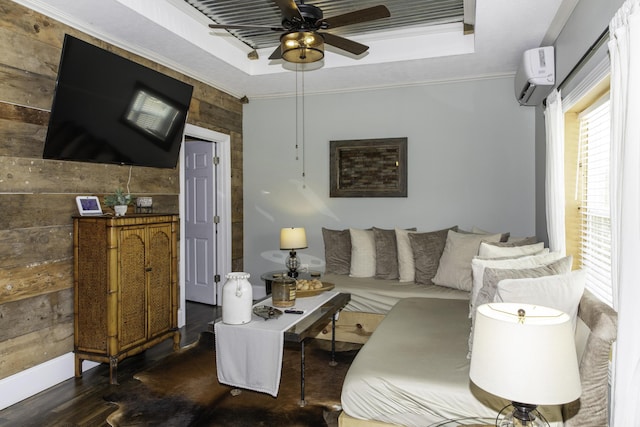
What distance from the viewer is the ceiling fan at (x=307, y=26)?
2.61 meters

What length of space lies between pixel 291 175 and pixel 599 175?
333 cm

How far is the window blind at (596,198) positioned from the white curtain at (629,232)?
3.45ft

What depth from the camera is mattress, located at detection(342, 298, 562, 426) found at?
1.94 metres

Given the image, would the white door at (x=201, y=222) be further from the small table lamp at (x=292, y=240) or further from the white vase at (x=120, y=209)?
the white vase at (x=120, y=209)

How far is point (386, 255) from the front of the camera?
14.7ft

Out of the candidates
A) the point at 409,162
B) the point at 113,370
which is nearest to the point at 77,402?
the point at 113,370

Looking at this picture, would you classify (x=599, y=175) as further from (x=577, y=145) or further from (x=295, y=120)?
(x=295, y=120)

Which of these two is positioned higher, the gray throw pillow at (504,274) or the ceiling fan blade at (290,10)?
the ceiling fan blade at (290,10)

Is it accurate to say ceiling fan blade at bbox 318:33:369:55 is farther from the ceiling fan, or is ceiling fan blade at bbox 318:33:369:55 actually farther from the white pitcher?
the white pitcher

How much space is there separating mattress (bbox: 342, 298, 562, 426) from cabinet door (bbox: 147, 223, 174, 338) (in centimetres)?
180

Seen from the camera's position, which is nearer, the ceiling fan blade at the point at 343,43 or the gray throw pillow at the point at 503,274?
the gray throw pillow at the point at 503,274

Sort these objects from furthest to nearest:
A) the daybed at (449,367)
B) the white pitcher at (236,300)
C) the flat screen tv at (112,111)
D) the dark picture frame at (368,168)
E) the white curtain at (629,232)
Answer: the dark picture frame at (368,168)
the flat screen tv at (112,111)
the white pitcher at (236,300)
the daybed at (449,367)
the white curtain at (629,232)

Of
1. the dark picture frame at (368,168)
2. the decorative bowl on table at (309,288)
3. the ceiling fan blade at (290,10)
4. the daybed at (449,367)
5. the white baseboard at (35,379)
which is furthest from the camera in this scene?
the dark picture frame at (368,168)

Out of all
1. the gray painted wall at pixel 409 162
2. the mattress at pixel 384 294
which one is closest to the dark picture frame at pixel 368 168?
the gray painted wall at pixel 409 162
